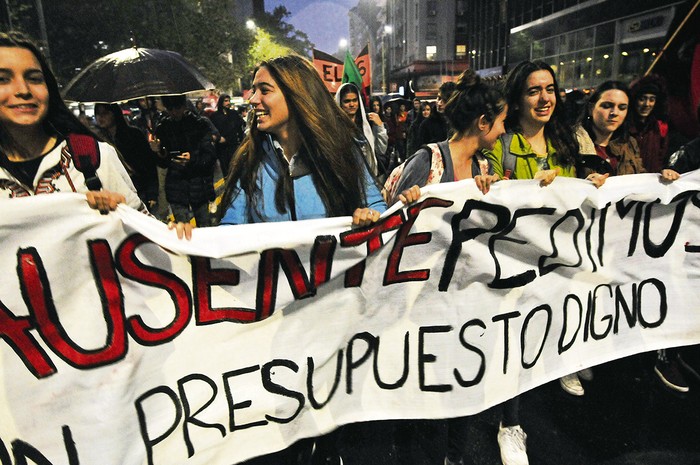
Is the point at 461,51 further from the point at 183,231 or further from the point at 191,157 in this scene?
the point at 183,231

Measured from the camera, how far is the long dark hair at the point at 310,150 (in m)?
2.15

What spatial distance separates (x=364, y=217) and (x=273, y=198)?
18.0 inches

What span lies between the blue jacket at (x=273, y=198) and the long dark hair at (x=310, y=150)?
0.02 metres

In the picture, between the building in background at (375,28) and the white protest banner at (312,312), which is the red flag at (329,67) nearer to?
the white protest banner at (312,312)

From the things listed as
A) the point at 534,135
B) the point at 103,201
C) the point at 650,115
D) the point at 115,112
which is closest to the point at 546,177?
the point at 534,135

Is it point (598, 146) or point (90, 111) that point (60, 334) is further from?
point (90, 111)

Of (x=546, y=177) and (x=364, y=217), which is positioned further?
(x=546, y=177)

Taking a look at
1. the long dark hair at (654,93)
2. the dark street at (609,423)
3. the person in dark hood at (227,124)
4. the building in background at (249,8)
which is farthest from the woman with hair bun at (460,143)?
the building in background at (249,8)

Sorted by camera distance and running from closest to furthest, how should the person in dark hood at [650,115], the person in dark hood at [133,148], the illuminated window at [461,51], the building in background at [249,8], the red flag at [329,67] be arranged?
the person in dark hood at [650,115], the person in dark hood at [133,148], the red flag at [329,67], the illuminated window at [461,51], the building in background at [249,8]

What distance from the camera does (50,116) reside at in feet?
6.62

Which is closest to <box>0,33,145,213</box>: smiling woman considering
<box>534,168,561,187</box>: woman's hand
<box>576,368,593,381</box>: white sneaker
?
<box>534,168,561,187</box>: woman's hand

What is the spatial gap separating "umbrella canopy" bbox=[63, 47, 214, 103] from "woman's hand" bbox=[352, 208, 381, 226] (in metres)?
3.21

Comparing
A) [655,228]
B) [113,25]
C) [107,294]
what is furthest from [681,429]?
[113,25]

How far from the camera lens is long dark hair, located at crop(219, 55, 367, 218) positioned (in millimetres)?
2154
